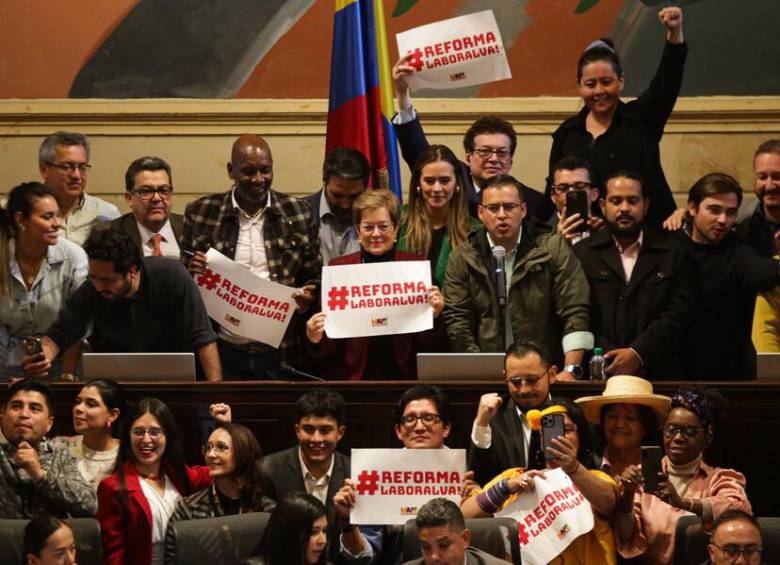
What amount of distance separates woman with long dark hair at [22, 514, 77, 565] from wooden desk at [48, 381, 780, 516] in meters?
1.03

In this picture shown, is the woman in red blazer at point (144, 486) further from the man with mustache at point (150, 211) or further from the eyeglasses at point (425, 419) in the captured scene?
the man with mustache at point (150, 211)

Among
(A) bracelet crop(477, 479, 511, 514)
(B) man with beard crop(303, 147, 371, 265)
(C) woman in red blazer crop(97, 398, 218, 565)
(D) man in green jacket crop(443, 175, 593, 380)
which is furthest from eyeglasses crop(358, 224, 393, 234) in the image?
(A) bracelet crop(477, 479, 511, 514)

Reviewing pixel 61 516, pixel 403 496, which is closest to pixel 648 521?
pixel 403 496

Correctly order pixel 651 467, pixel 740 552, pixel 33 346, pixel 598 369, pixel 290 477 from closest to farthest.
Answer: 1. pixel 740 552
2. pixel 651 467
3. pixel 290 477
4. pixel 598 369
5. pixel 33 346

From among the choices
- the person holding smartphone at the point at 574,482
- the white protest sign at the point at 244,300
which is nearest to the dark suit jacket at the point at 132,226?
the white protest sign at the point at 244,300

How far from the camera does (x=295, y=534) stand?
5965mm

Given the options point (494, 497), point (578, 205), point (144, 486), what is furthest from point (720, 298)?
point (144, 486)

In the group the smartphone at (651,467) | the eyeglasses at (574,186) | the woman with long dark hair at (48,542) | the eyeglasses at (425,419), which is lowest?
the woman with long dark hair at (48,542)

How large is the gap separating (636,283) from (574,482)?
1.31 m

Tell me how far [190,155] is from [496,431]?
3937 mm

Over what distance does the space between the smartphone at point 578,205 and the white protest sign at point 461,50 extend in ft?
2.51

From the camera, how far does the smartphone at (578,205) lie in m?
7.50

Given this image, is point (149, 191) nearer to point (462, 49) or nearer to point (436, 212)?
point (436, 212)

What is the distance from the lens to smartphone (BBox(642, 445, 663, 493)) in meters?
6.07
